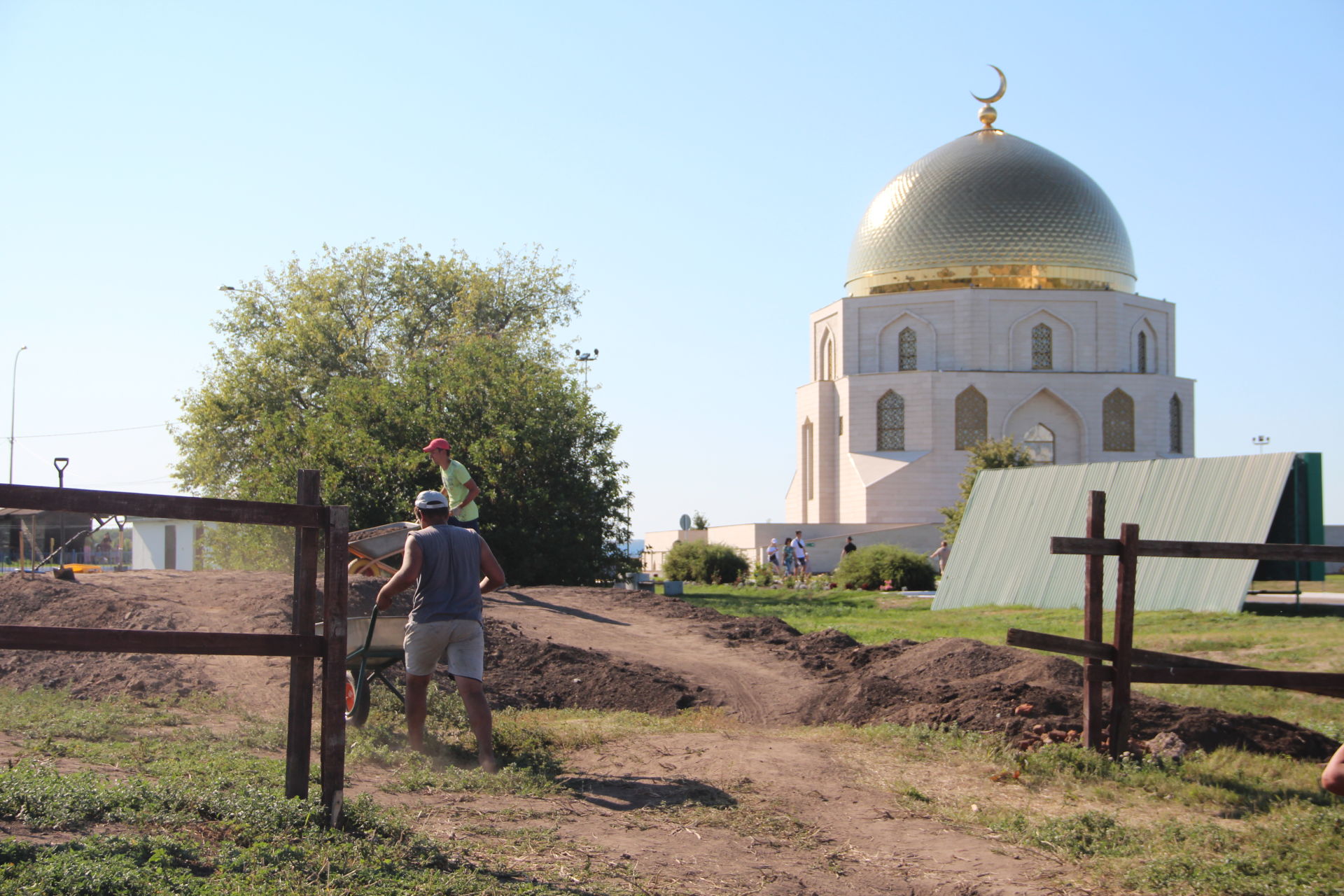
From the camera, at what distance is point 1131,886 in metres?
4.88

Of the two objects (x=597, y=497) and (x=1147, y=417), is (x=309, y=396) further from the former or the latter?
(x=1147, y=417)

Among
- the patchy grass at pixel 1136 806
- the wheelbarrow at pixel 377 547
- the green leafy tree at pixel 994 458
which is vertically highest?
the green leafy tree at pixel 994 458

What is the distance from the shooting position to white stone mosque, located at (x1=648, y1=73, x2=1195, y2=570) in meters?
48.6

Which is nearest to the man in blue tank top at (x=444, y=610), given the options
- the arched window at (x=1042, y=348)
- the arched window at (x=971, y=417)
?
the arched window at (x=971, y=417)

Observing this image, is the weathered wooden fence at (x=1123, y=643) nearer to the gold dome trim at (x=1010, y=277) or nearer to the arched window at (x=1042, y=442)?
the arched window at (x=1042, y=442)

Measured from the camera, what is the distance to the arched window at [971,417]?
48594mm

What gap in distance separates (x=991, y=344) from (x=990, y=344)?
0.10 m

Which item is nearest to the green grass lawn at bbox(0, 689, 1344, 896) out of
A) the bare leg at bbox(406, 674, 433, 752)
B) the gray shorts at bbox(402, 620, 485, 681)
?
the bare leg at bbox(406, 674, 433, 752)

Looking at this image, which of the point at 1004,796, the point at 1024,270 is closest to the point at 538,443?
the point at 1004,796

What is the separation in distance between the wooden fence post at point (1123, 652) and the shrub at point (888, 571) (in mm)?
22822

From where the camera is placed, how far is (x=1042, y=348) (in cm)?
4922

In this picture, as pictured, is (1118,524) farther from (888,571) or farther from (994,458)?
(994,458)

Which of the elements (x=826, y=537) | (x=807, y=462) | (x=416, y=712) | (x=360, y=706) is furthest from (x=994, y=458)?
(x=416, y=712)

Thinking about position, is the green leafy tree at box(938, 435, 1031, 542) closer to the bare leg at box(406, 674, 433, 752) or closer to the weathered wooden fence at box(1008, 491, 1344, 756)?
the weathered wooden fence at box(1008, 491, 1344, 756)
